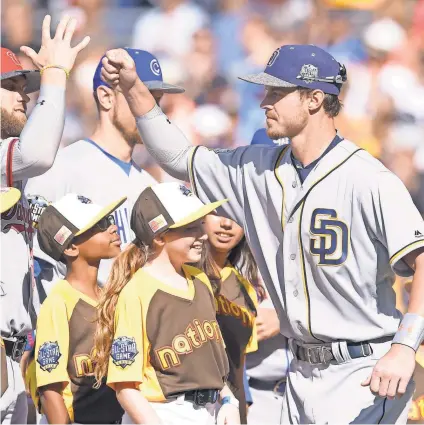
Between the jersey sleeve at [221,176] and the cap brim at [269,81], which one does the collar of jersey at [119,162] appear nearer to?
the jersey sleeve at [221,176]

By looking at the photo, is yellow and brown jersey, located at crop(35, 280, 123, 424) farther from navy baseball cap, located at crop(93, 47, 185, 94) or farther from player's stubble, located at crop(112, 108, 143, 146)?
navy baseball cap, located at crop(93, 47, 185, 94)

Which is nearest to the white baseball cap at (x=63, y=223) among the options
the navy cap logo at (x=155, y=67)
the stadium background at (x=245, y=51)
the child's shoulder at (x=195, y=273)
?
the child's shoulder at (x=195, y=273)

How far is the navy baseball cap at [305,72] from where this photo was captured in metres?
4.41

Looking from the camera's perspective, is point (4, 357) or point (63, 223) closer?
point (4, 357)

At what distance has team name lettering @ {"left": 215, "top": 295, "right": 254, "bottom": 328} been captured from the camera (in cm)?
518

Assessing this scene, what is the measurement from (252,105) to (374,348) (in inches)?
214

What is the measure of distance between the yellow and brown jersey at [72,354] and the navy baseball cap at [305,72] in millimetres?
1272

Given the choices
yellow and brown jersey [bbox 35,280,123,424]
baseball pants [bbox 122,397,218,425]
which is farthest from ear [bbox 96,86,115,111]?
baseball pants [bbox 122,397,218,425]

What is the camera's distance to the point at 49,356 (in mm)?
4418

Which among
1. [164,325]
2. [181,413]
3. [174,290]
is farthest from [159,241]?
[181,413]

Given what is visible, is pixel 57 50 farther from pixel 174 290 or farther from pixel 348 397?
pixel 348 397

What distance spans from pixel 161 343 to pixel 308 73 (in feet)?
4.30

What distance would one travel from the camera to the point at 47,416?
4449mm

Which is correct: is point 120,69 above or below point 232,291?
above
